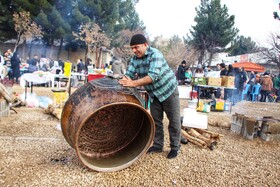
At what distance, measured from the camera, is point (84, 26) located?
23781mm

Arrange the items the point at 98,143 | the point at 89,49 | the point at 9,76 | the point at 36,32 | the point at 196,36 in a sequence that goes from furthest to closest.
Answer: the point at 196,36 → the point at 89,49 → the point at 36,32 → the point at 9,76 → the point at 98,143

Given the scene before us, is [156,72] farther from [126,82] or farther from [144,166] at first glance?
[144,166]

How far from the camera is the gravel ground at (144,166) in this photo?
2.87 metres

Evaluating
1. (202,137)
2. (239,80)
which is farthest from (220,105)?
(202,137)

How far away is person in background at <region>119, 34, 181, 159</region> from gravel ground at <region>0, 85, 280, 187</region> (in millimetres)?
366

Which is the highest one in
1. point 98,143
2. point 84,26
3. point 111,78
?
point 84,26

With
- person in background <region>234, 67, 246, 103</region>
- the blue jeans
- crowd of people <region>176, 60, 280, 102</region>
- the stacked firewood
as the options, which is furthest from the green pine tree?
the blue jeans

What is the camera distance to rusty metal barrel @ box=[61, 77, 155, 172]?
2.72 m

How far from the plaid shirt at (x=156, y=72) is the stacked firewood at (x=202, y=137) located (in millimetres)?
1241

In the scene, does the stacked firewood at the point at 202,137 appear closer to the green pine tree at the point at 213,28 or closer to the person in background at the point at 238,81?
the person in background at the point at 238,81

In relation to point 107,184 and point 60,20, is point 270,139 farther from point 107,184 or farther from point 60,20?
point 60,20

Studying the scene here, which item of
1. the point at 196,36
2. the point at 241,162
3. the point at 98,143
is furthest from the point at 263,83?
the point at 196,36

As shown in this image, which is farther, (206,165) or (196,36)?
(196,36)

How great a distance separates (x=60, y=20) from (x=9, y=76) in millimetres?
11100
